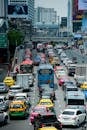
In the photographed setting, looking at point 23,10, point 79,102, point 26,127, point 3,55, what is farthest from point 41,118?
point 23,10

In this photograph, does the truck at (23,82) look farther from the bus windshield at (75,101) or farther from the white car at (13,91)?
the bus windshield at (75,101)

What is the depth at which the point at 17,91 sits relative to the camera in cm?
4775

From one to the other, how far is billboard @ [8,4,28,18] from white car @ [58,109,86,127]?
121237 mm

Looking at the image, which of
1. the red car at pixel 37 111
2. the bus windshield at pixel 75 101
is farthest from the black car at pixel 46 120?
the bus windshield at pixel 75 101

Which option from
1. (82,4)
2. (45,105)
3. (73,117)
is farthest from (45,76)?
(82,4)

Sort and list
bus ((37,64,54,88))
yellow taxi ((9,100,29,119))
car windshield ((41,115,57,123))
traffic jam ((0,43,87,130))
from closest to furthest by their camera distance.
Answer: car windshield ((41,115,57,123))
traffic jam ((0,43,87,130))
yellow taxi ((9,100,29,119))
bus ((37,64,54,88))

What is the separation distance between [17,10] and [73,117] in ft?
410

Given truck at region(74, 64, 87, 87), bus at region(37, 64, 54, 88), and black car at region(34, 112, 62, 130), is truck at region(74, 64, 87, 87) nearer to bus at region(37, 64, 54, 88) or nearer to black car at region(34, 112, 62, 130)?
bus at region(37, 64, 54, 88)

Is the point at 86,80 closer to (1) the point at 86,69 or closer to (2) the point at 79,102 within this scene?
(1) the point at 86,69

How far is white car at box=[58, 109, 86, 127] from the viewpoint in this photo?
31156 millimetres

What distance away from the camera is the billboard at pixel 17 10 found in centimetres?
15325

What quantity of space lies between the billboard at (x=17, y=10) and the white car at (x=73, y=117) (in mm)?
121237

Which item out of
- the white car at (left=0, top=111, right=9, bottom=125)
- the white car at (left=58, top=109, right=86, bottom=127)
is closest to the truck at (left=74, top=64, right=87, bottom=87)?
the white car at (left=0, top=111, right=9, bottom=125)

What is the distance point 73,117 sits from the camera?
31.3 meters
